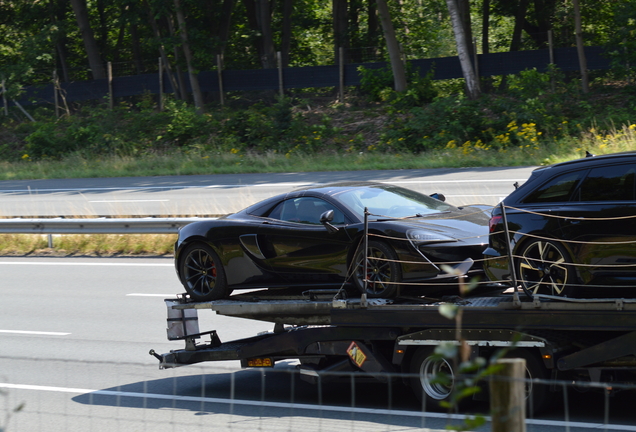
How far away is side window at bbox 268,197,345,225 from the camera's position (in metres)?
8.00

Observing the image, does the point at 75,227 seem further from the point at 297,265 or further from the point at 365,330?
the point at 365,330

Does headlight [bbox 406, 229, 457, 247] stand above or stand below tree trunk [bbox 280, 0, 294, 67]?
below

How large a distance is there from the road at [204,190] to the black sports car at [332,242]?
330 inches

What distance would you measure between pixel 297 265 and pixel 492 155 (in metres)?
16.9

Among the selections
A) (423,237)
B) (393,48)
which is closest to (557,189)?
(423,237)

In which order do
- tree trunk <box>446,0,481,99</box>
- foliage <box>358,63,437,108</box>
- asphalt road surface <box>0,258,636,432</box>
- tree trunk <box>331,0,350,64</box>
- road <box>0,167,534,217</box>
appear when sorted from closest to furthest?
asphalt road surface <box>0,258,636,432</box> < road <box>0,167,534,217</box> < tree trunk <box>446,0,481,99</box> < foliage <box>358,63,437,108</box> < tree trunk <box>331,0,350,64</box>

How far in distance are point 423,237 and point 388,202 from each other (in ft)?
3.46

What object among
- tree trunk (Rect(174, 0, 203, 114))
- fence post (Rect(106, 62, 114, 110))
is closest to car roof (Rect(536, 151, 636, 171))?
tree trunk (Rect(174, 0, 203, 114))

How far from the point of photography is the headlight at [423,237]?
7.32 meters

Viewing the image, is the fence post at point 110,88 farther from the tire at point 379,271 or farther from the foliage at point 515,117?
the tire at point 379,271

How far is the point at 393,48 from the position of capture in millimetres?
31875

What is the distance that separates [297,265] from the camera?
8023mm

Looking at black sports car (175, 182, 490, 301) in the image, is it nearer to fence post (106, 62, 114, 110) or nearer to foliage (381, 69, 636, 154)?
foliage (381, 69, 636, 154)

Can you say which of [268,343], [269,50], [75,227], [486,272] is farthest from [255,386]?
[269,50]
